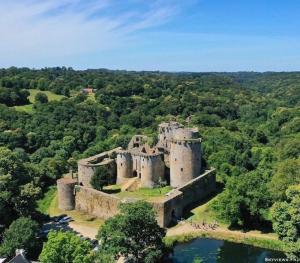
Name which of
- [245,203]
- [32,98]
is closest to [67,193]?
[245,203]

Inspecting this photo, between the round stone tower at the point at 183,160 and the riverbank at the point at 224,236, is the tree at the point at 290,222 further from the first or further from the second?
the round stone tower at the point at 183,160

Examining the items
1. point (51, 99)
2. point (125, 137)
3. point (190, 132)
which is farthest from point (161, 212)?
point (51, 99)

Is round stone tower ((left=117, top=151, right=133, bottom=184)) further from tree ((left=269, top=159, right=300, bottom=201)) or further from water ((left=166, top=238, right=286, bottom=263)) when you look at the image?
tree ((left=269, top=159, right=300, bottom=201))

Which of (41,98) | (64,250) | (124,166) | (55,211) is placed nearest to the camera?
(64,250)

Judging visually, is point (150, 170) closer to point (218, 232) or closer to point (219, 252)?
point (218, 232)

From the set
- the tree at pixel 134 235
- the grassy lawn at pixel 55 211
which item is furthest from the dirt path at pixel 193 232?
the tree at pixel 134 235

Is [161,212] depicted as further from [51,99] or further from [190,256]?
[51,99]
